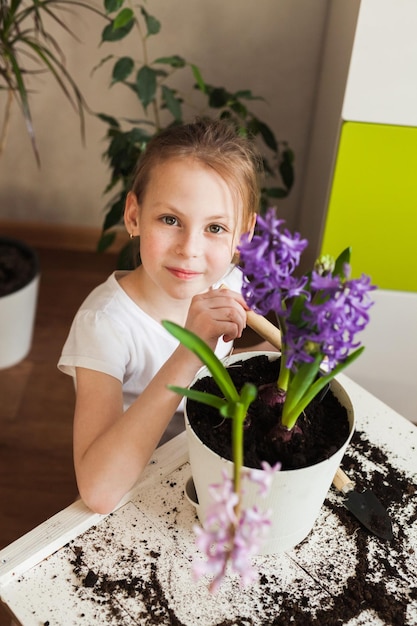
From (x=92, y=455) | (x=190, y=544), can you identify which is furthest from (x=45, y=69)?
(x=190, y=544)

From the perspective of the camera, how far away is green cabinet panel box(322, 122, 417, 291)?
4.61ft

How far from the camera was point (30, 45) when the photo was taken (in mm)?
1645

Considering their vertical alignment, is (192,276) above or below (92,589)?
above

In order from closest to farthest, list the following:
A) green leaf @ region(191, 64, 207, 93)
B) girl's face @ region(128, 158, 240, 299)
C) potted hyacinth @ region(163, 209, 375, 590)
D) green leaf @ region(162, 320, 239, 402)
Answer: potted hyacinth @ region(163, 209, 375, 590) → green leaf @ region(162, 320, 239, 402) → girl's face @ region(128, 158, 240, 299) → green leaf @ region(191, 64, 207, 93)

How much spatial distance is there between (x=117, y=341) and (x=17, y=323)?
94cm

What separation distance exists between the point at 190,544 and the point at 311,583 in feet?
0.50

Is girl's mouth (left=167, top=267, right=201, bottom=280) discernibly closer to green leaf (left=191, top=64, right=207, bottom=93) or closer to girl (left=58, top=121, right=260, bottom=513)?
girl (left=58, top=121, right=260, bottom=513)

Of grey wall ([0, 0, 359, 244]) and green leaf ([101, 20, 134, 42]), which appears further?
grey wall ([0, 0, 359, 244])

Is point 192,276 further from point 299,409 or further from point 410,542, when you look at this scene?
point 410,542

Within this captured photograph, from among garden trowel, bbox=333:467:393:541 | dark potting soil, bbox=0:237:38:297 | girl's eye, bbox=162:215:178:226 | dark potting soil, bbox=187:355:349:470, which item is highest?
girl's eye, bbox=162:215:178:226

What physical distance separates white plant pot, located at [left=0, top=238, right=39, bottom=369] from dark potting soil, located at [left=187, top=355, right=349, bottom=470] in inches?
45.9

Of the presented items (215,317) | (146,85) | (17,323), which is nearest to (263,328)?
(215,317)

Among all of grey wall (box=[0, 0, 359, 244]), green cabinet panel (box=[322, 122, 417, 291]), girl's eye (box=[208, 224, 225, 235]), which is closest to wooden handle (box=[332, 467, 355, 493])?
girl's eye (box=[208, 224, 225, 235])

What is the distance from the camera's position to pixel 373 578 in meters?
0.80
